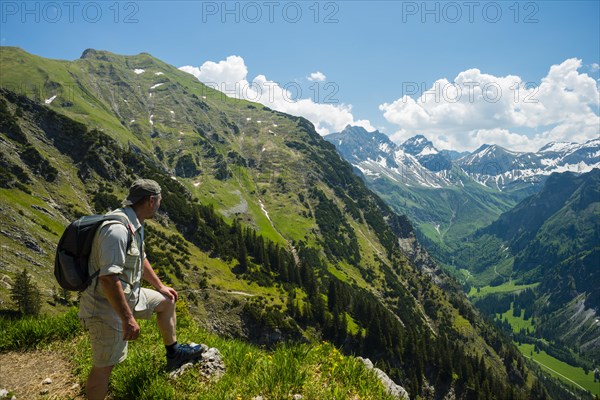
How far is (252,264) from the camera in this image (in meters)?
159

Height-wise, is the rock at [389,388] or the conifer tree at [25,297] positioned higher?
the rock at [389,388]

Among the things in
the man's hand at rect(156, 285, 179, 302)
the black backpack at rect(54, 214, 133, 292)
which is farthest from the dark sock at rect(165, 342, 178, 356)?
the black backpack at rect(54, 214, 133, 292)

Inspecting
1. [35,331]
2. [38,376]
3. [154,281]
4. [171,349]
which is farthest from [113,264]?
[35,331]

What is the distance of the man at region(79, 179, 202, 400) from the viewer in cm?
638

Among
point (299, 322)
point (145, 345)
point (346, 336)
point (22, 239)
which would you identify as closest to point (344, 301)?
point (346, 336)

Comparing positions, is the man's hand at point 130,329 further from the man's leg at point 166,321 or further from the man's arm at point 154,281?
the man's arm at point 154,281

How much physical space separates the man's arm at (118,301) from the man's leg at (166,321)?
67.2 inches

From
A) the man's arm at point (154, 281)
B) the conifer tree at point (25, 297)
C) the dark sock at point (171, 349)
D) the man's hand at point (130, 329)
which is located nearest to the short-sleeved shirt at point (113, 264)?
the man's hand at point (130, 329)

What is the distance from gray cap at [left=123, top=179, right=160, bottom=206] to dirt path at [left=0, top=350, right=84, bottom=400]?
17.0 feet

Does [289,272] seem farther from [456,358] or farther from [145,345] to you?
[145,345]

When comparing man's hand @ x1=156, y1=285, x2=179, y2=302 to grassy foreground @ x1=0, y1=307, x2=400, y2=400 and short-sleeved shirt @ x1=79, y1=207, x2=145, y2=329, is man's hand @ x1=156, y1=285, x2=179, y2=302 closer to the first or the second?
short-sleeved shirt @ x1=79, y1=207, x2=145, y2=329

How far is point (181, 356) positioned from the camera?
830 cm

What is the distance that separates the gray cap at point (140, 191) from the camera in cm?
729

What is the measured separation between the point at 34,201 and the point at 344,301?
410ft
